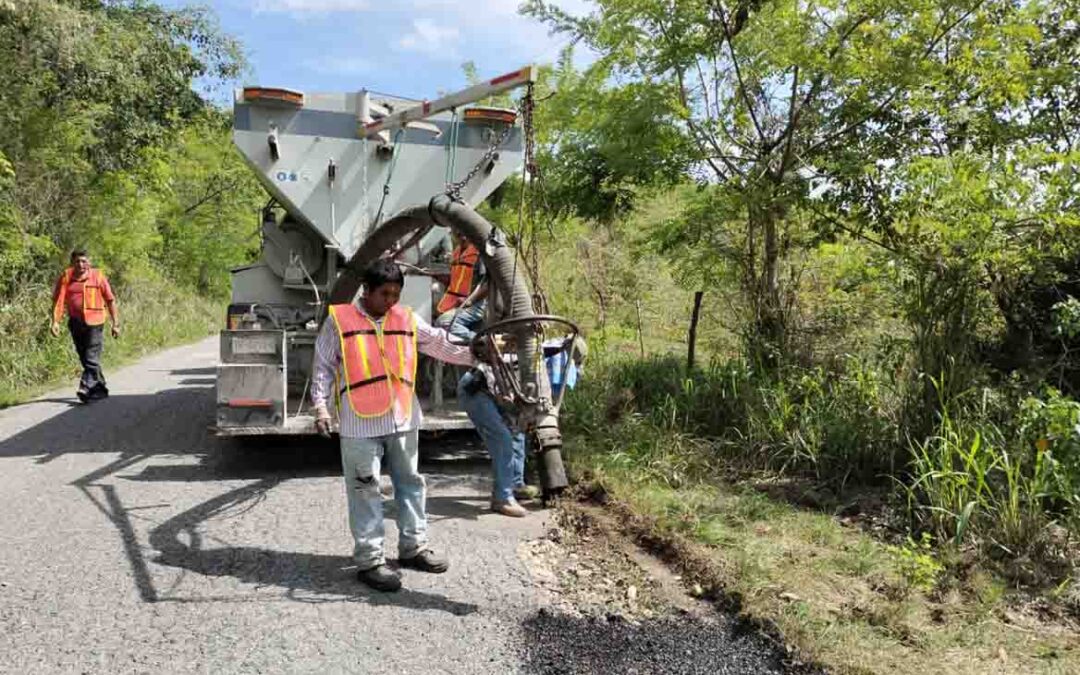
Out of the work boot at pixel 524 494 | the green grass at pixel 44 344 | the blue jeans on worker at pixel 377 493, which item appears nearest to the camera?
the blue jeans on worker at pixel 377 493

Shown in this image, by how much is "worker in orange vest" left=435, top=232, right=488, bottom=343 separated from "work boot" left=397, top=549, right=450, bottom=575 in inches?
79.5

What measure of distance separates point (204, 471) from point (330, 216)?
2.45 meters

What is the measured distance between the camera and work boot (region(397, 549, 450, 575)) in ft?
14.8

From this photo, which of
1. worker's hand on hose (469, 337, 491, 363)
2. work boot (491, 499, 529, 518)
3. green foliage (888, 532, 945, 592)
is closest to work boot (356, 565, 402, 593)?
worker's hand on hose (469, 337, 491, 363)

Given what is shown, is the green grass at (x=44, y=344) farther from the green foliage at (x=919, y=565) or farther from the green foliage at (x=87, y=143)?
the green foliage at (x=919, y=565)

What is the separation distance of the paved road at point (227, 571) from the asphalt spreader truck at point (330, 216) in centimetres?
61

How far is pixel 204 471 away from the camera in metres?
6.63

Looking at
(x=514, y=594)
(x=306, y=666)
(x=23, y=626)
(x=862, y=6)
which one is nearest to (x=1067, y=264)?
(x=862, y=6)

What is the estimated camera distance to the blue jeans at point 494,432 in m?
5.64

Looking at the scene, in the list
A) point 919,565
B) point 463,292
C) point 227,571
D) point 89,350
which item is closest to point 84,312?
point 89,350

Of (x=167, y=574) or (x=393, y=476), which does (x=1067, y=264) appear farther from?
(x=167, y=574)

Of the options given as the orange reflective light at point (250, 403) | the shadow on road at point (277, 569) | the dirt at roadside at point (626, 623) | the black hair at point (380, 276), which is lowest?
the dirt at roadside at point (626, 623)

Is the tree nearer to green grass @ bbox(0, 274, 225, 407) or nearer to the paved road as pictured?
the paved road

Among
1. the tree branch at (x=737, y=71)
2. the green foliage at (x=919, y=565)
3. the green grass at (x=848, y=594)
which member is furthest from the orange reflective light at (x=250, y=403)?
the tree branch at (x=737, y=71)
